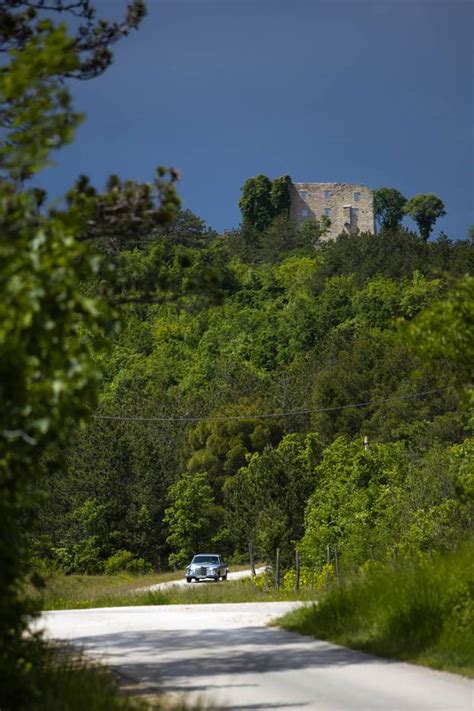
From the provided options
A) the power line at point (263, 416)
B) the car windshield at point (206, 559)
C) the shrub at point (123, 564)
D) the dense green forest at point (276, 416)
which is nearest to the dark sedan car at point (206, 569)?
the car windshield at point (206, 559)

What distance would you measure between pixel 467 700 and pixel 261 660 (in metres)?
3.69

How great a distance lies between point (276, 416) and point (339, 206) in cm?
7929

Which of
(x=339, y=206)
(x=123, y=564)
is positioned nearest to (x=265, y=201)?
(x=339, y=206)

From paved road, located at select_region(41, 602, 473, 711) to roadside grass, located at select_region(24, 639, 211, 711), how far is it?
370 millimetres

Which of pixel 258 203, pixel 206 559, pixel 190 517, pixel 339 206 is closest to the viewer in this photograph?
pixel 206 559

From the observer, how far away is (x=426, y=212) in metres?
160

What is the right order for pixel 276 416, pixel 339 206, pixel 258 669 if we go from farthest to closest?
pixel 339 206
pixel 276 416
pixel 258 669

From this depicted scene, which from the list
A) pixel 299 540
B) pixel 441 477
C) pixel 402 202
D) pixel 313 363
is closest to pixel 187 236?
pixel 402 202

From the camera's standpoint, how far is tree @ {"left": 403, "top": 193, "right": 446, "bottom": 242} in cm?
16062

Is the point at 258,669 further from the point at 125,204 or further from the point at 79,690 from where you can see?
the point at 125,204

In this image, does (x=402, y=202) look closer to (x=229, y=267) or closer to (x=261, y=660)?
(x=229, y=267)

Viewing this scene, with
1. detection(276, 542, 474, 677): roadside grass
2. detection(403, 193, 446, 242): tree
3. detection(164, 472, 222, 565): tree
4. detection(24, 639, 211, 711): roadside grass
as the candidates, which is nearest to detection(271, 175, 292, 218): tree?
detection(403, 193, 446, 242): tree

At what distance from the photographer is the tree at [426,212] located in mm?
160625

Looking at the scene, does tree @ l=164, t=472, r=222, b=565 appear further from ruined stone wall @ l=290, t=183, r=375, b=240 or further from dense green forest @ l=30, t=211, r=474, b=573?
ruined stone wall @ l=290, t=183, r=375, b=240
